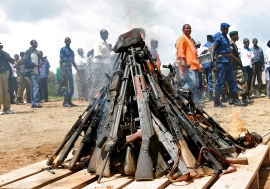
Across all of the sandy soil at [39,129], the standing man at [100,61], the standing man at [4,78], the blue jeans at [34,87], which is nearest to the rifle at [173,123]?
the sandy soil at [39,129]

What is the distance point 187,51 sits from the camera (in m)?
8.43

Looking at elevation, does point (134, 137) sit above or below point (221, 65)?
below

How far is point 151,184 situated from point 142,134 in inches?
19.7

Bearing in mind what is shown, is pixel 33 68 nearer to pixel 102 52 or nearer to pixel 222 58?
→ pixel 102 52

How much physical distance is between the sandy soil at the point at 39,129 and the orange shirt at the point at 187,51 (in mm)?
1313

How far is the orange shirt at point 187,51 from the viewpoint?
8.38m

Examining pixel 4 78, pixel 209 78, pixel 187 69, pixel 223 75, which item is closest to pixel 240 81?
pixel 209 78

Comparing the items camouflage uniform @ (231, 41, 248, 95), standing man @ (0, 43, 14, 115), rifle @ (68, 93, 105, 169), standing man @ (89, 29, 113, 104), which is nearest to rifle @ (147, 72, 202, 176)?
rifle @ (68, 93, 105, 169)

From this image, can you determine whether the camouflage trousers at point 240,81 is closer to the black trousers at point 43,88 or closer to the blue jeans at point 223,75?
the blue jeans at point 223,75

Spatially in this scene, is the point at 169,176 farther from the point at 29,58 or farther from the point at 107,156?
the point at 29,58

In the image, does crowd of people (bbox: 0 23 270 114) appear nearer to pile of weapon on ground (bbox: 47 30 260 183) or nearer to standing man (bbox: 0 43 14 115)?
standing man (bbox: 0 43 14 115)

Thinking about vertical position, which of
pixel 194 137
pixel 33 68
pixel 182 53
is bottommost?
pixel 194 137

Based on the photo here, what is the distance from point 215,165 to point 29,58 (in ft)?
33.8

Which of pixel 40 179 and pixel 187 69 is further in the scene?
pixel 187 69
